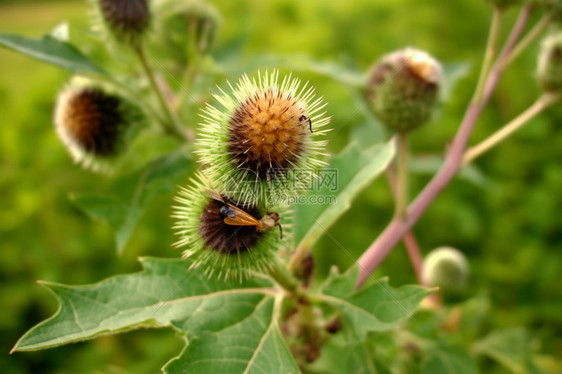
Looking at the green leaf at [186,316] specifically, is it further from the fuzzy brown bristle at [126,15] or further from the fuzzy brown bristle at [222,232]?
the fuzzy brown bristle at [126,15]

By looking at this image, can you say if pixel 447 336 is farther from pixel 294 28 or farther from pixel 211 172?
pixel 294 28

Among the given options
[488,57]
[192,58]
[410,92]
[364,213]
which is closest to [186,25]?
[192,58]

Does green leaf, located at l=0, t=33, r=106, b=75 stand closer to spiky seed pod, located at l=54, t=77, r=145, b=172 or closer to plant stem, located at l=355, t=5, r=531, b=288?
spiky seed pod, located at l=54, t=77, r=145, b=172

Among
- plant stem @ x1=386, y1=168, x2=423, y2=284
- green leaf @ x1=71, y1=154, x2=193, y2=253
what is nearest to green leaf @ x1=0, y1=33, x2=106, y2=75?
green leaf @ x1=71, y1=154, x2=193, y2=253

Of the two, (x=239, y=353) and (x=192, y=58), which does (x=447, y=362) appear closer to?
(x=239, y=353)

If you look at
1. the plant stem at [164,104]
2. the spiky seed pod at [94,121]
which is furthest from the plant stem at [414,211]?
the spiky seed pod at [94,121]

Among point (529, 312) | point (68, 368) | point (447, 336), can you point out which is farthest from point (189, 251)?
point (529, 312)
